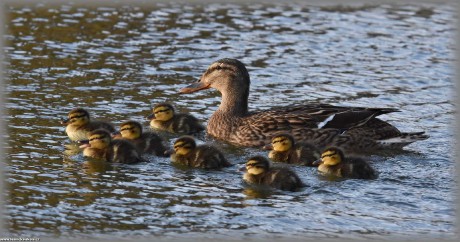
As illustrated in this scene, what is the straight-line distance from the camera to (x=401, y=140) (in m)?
8.88

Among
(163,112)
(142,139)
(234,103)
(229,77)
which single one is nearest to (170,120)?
(163,112)

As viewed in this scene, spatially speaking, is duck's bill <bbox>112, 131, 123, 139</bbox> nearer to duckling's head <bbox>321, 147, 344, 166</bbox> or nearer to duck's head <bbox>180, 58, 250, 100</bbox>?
duck's head <bbox>180, 58, 250, 100</bbox>

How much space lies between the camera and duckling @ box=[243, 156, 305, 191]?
7625 millimetres

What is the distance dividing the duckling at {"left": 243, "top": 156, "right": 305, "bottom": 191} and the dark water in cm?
8

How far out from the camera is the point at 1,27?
40.3 feet

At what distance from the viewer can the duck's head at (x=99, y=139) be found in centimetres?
828

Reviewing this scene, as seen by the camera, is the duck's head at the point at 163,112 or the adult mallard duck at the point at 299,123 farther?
the duck's head at the point at 163,112

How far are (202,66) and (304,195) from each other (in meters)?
4.15

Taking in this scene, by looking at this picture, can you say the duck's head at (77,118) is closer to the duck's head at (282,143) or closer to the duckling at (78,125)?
the duckling at (78,125)

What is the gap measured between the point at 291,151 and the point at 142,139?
3.84ft

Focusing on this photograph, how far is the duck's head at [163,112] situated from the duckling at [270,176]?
5.55 feet

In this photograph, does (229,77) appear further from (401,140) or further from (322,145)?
(401,140)

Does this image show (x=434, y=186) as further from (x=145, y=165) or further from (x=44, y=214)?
(x=44, y=214)

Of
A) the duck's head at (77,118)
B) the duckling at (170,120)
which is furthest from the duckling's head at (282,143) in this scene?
the duck's head at (77,118)
